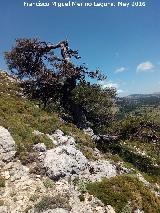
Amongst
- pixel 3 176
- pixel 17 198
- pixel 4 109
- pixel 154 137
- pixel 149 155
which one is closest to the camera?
pixel 17 198

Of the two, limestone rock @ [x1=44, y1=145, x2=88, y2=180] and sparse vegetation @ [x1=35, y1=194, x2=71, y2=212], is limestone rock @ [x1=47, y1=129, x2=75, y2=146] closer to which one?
limestone rock @ [x1=44, y1=145, x2=88, y2=180]

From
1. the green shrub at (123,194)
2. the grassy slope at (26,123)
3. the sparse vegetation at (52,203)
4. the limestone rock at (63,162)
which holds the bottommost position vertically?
the green shrub at (123,194)

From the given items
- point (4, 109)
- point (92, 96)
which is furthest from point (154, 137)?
point (4, 109)

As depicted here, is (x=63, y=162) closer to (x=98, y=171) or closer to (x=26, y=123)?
(x=98, y=171)

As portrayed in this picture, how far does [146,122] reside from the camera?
107 feet

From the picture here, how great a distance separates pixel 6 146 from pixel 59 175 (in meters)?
4.41

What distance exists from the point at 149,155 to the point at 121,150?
468 centimetres

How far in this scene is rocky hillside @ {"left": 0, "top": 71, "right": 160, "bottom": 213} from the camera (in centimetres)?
1827

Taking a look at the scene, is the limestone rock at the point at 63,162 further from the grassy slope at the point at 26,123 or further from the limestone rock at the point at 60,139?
the limestone rock at the point at 60,139

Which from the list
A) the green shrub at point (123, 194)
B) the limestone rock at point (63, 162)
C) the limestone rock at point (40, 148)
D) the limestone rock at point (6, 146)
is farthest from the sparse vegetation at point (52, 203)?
the limestone rock at point (40, 148)

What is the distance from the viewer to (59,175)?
20406mm

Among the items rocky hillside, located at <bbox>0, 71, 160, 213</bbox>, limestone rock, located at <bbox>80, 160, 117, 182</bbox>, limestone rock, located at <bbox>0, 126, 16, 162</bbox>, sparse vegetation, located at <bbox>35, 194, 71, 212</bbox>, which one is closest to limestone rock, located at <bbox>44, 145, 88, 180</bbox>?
rocky hillside, located at <bbox>0, 71, 160, 213</bbox>

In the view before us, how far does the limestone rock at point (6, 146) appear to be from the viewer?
22.0 metres

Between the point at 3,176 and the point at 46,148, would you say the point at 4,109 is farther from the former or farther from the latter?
the point at 3,176
